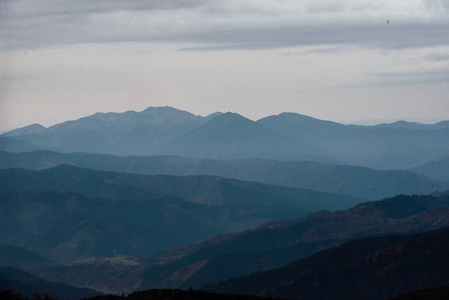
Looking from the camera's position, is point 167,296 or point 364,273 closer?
point 167,296

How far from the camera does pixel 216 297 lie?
73125 mm

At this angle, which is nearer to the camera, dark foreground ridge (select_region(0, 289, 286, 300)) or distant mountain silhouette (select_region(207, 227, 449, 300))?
dark foreground ridge (select_region(0, 289, 286, 300))

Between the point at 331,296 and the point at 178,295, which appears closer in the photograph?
the point at 178,295

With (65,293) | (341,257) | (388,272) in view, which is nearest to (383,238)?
(341,257)

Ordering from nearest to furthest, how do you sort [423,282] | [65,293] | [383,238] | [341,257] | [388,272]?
[423,282]
[388,272]
[341,257]
[383,238]
[65,293]

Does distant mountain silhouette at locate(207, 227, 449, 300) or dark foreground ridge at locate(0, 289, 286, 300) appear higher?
dark foreground ridge at locate(0, 289, 286, 300)

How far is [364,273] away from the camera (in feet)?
473

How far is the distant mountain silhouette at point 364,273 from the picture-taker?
136000mm

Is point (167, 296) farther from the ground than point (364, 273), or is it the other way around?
point (167, 296)

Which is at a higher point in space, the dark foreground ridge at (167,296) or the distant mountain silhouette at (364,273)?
the dark foreground ridge at (167,296)

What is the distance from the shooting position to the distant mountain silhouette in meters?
136

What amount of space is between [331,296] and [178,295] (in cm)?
7408

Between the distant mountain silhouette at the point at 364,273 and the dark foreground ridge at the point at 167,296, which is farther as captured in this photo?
the distant mountain silhouette at the point at 364,273

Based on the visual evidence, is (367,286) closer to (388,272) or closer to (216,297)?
(388,272)
